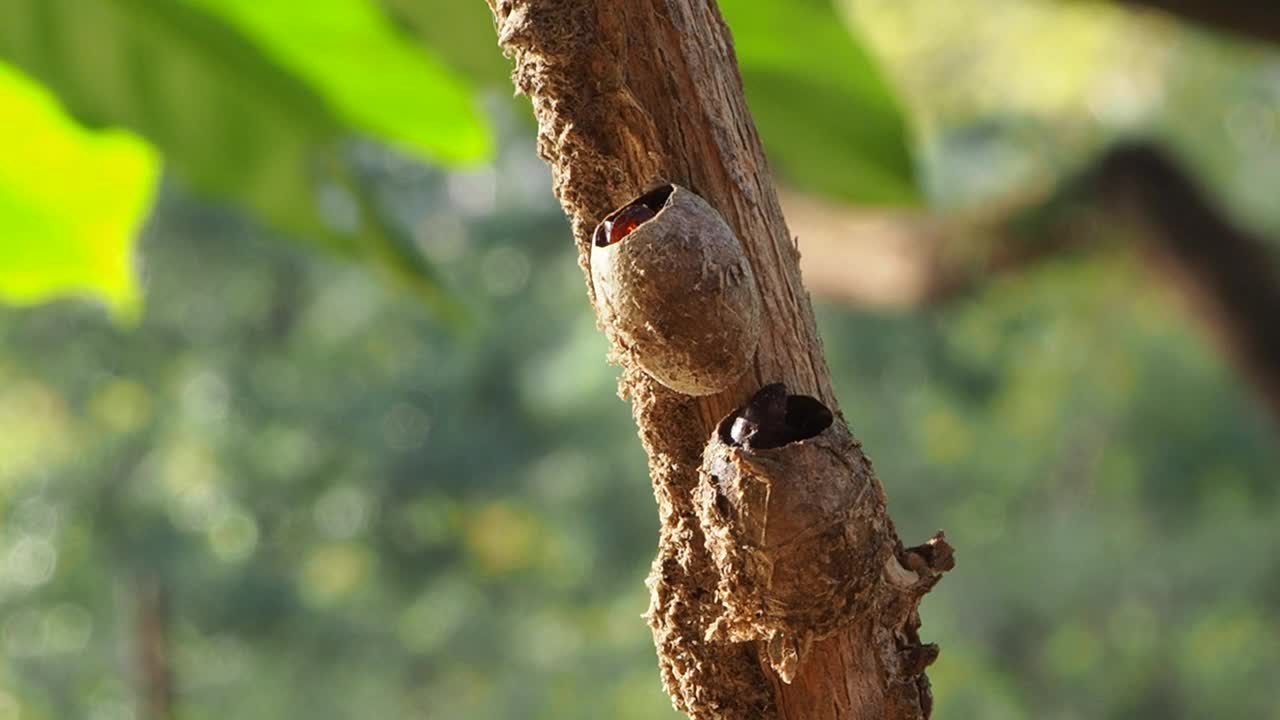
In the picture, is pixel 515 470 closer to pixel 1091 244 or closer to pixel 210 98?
pixel 1091 244

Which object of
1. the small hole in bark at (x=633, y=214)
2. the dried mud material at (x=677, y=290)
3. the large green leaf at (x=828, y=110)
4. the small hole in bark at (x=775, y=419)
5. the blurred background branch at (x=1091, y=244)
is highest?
the blurred background branch at (x=1091, y=244)

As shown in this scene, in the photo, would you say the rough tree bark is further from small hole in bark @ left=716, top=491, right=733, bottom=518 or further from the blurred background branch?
the blurred background branch

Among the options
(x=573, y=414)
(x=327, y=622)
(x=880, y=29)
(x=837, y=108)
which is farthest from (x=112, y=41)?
(x=880, y=29)

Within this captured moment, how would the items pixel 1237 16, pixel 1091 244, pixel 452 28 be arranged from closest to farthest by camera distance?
pixel 452 28, pixel 1237 16, pixel 1091 244

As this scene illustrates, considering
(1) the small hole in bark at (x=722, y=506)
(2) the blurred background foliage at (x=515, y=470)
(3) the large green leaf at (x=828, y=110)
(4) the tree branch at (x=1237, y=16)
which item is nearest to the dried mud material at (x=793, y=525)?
(1) the small hole in bark at (x=722, y=506)

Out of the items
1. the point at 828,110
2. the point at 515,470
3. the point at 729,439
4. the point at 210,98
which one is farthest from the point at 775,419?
the point at 515,470

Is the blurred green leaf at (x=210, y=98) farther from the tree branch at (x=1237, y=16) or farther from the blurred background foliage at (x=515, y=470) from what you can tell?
the blurred background foliage at (x=515, y=470)
